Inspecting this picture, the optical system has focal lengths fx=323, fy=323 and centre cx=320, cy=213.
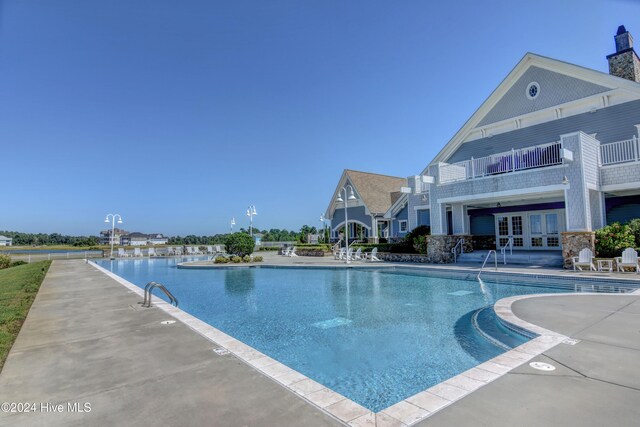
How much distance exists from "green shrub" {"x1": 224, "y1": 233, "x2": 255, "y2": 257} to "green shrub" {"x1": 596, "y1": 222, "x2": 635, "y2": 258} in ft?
54.4

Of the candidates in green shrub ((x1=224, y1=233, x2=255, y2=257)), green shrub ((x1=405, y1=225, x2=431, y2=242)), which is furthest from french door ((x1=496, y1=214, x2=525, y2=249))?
green shrub ((x1=224, y1=233, x2=255, y2=257))

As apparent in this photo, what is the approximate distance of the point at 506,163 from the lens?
14.4m

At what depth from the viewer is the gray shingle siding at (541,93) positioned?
48.4ft

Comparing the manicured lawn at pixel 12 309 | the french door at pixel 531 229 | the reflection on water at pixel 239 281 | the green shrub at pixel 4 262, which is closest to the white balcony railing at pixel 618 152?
the french door at pixel 531 229

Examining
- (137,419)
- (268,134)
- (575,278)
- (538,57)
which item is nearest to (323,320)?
(137,419)

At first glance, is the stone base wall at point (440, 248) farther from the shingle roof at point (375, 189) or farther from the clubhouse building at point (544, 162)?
the shingle roof at point (375, 189)

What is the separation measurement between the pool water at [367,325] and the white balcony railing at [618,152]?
714cm

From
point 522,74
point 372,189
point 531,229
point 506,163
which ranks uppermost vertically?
point 522,74

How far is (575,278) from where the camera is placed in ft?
32.2

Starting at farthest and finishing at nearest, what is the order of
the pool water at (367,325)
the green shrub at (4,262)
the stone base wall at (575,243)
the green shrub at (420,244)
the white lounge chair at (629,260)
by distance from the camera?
1. the green shrub at (4,262)
2. the green shrub at (420,244)
3. the stone base wall at (575,243)
4. the white lounge chair at (629,260)
5. the pool water at (367,325)

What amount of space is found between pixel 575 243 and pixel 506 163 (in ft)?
14.4

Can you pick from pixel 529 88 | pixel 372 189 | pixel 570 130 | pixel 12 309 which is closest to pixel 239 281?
pixel 12 309

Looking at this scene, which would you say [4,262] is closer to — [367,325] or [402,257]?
[402,257]

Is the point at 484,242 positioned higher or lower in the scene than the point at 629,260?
higher
